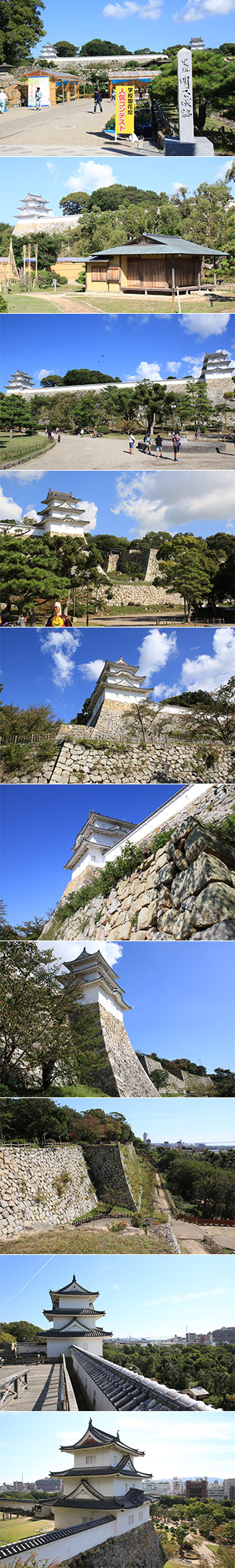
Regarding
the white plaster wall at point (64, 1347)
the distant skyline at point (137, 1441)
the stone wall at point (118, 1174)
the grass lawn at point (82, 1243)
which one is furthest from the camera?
the stone wall at point (118, 1174)

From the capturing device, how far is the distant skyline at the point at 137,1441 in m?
9.88

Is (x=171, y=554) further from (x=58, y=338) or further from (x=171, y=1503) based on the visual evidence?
(x=171, y=1503)

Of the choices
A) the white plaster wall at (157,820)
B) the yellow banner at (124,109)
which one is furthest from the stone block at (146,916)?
the yellow banner at (124,109)

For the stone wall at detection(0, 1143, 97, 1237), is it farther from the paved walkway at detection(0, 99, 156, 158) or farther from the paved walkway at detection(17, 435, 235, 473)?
the paved walkway at detection(0, 99, 156, 158)

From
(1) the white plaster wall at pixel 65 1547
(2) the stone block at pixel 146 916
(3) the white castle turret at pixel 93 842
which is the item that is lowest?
(1) the white plaster wall at pixel 65 1547

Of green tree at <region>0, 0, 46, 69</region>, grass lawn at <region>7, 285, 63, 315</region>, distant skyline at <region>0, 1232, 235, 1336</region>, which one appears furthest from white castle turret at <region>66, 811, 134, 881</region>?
green tree at <region>0, 0, 46, 69</region>

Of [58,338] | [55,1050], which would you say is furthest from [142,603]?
[55,1050]

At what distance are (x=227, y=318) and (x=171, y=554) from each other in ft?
7.75

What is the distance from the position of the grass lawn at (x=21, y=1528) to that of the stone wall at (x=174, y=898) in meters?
4.59

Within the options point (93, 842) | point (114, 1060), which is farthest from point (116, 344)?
point (114, 1060)

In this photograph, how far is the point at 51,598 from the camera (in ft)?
38.2

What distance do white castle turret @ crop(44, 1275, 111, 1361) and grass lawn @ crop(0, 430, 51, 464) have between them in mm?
7411

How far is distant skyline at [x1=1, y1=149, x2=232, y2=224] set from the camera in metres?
11.7

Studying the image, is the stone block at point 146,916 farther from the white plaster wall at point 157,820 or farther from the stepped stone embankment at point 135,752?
the stepped stone embankment at point 135,752
